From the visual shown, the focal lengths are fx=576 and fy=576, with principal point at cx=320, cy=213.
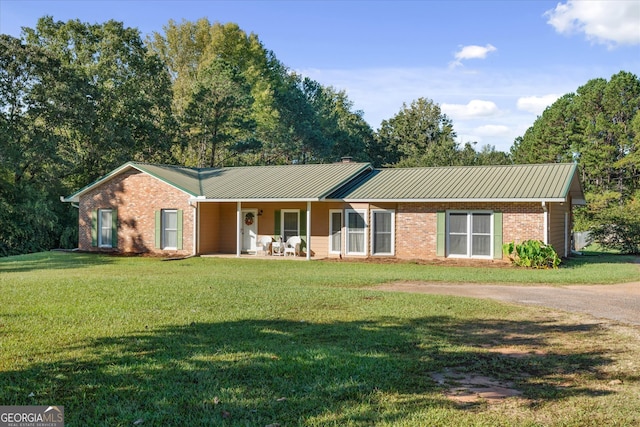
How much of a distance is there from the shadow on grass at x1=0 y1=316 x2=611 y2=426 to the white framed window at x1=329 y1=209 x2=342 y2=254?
1411 cm

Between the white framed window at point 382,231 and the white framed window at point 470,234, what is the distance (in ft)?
6.94

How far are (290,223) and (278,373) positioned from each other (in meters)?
17.6

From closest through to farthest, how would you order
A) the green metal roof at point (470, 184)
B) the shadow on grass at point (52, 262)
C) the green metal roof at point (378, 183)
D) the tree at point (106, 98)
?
the shadow on grass at point (52, 262) < the green metal roof at point (470, 184) < the green metal roof at point (378, 183) < the tree at point (106, 98)

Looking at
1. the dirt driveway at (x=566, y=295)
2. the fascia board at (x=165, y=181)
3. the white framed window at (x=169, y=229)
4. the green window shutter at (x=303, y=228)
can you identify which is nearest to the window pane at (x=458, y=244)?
the green window shutter at (x=303, y=228)

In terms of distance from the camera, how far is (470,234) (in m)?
20.2

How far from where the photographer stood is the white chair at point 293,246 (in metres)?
22.5

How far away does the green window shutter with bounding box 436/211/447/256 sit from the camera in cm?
2027

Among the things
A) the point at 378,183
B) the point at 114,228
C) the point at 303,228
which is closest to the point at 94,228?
the point at 114,228

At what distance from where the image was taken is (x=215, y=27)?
159ft

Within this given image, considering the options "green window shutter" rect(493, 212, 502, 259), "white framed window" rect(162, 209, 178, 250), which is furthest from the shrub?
"white framed window" rect(162, 209, 178, 250)

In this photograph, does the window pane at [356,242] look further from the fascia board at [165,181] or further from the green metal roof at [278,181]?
the fascia board at [165,181]

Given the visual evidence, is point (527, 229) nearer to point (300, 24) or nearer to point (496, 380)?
point (300, 24)

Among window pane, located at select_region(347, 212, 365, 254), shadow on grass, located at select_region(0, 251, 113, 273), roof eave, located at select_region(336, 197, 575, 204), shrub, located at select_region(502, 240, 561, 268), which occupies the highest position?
roof eave, located at select_region(336, 197, 575, 204)

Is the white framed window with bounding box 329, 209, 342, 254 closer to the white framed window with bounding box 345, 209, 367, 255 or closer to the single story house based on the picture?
the single story house
